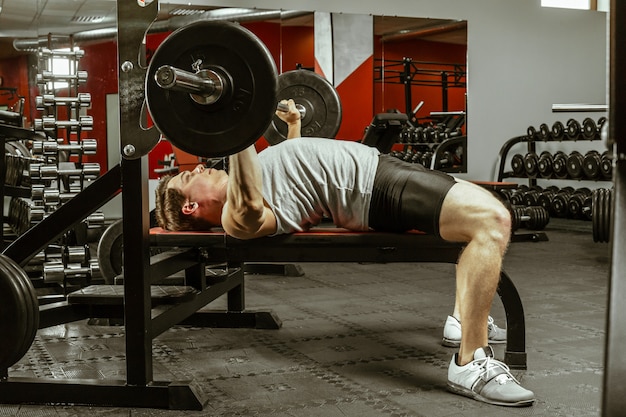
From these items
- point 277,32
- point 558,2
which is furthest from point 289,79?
point 558,2

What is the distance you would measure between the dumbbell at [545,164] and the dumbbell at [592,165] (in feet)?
1.63

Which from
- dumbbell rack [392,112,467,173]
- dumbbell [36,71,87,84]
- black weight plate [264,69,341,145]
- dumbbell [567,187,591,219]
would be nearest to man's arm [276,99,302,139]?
black weight plate [264,69,341,145]

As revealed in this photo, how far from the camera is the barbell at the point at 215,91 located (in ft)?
5.66

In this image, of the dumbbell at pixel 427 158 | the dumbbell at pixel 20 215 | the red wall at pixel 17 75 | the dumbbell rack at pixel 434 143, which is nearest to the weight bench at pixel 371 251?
the dumbbell at pixel 20 215

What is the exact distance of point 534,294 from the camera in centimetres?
357

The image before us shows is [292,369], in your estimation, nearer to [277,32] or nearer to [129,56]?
[129,56]

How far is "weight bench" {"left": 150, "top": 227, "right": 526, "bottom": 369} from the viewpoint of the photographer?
7.30 feet

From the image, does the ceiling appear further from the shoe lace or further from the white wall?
the shoe lace

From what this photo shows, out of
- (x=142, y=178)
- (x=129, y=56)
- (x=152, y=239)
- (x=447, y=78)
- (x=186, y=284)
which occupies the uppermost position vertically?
(x=447, y=78)

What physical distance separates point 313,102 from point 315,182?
1.57 m

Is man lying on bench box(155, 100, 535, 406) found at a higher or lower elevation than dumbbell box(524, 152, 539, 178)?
lower

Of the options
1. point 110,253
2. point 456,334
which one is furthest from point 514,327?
point 110,253

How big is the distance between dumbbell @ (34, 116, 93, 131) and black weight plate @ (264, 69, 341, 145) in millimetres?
919

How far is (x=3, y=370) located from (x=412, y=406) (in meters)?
1.15
